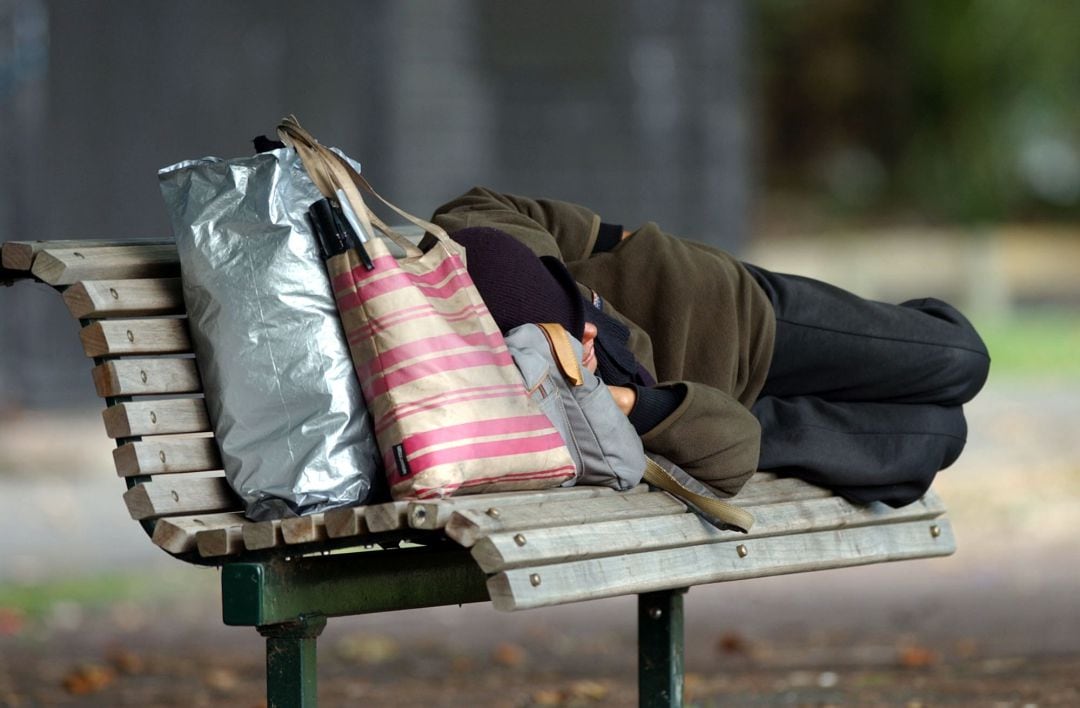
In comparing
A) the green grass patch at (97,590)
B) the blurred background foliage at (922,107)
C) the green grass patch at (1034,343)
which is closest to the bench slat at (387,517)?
the green grass patch at (97,590)

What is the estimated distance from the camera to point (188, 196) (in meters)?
3.10

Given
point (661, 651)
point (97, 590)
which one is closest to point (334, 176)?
point (661, 651)

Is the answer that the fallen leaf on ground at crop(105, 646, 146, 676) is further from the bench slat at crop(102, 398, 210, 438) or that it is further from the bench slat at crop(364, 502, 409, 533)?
the bench slat at crop(364, 502, 409, 533)

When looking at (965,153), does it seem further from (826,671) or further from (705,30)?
(826,671)

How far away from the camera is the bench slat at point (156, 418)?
10.2 feet

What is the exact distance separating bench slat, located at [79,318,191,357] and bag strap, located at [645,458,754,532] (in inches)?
35.7

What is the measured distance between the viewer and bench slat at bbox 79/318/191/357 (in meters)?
3.14

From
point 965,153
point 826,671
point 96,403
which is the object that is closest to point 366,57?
point 96,403

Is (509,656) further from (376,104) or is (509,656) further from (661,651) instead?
(376,104)

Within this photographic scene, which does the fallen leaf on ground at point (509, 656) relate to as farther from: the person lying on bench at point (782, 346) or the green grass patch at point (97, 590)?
the person lying on bench at point (782, 346)

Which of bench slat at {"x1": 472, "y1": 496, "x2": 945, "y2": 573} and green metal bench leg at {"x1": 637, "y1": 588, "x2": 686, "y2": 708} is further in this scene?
green metal bench leg at {"x1": 637, "y1": 588, "x2": 686, "y2": 708}

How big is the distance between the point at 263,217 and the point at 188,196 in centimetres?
15

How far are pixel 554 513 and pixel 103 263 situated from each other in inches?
37.7

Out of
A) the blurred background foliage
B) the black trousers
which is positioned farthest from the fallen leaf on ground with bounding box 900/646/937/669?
the blurred background foliage
